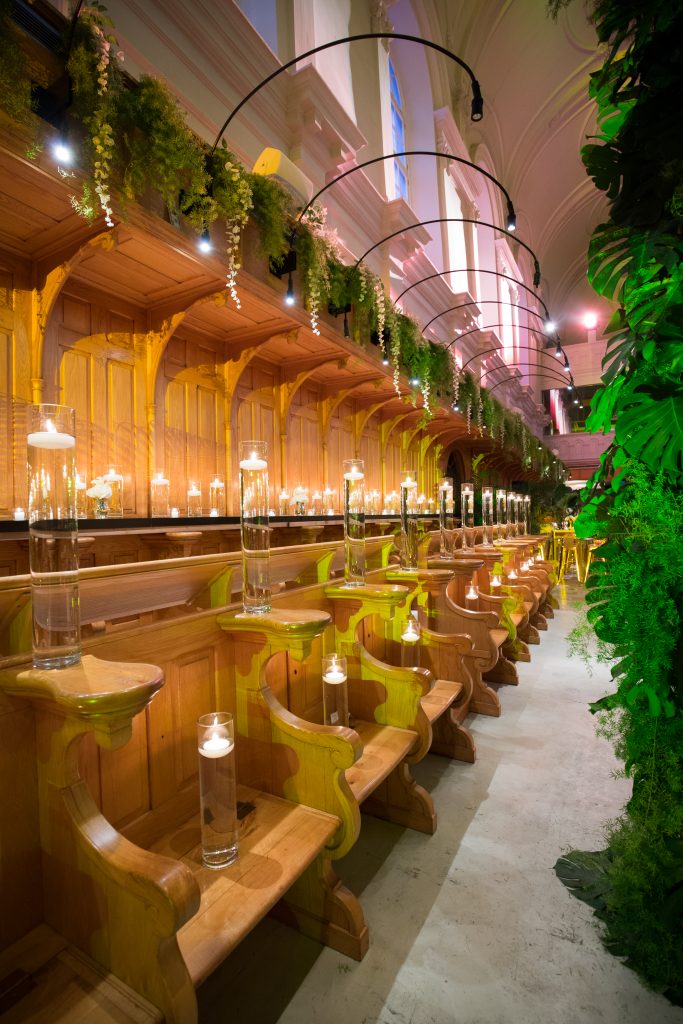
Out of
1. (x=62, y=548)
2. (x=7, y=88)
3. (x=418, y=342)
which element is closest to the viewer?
(x=62, y=548)

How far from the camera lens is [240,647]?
68.4 inches

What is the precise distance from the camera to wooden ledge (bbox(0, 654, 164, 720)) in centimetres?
89

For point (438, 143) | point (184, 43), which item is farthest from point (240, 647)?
point (438, 143)

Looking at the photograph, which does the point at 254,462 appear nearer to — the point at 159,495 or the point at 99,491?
the point at 99,491

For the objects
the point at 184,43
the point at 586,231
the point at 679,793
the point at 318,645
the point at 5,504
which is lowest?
the point at 679,793

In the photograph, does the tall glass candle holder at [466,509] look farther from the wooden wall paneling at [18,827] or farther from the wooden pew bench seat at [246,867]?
the wooden wall paneling at [18,827]

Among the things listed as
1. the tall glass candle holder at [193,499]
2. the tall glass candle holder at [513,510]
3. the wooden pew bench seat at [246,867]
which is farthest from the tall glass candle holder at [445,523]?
the tall glass candle holder at [513,510]

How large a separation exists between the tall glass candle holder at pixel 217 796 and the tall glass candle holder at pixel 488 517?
440cm

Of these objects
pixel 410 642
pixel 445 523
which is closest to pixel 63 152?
pixel 410 642

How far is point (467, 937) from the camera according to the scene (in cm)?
171

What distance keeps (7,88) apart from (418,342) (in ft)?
16.5

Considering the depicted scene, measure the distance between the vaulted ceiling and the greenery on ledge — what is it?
30.7 feet

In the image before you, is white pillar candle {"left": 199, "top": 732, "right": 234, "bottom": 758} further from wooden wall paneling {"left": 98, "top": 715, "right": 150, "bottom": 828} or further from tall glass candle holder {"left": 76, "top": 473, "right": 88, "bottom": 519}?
tall glass candle holder {"left": 76, "top": 473, "right": 88, "bottom": 519}

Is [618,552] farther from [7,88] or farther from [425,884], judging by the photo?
[7,88]
